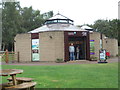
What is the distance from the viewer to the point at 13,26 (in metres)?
47.4

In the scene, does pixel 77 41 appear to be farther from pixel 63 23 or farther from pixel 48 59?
pixel 48 59

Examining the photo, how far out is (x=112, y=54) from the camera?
3253cm

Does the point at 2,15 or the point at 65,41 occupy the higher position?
the point at 2,15

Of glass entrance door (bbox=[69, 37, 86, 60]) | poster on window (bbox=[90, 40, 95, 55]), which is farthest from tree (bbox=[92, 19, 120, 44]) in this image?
poster on window (bbox=[90, 40, 95, 55])

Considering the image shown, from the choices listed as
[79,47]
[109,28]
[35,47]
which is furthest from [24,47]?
[109,28]

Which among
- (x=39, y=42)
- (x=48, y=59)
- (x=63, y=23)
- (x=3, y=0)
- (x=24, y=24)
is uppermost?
(x=3, y=0)

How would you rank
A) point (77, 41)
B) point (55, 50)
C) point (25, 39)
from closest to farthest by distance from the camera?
point (55, 50)
point (25, 39)
point (77, 41)

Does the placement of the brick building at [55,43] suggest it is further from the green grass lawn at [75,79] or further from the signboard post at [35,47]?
the green grass lawn at [75,79]

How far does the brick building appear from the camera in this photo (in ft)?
70.4

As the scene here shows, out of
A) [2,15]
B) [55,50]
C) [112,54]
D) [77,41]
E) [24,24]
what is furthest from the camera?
[24,24]

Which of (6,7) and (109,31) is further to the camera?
(109,31)

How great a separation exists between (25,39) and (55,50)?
4.41 m

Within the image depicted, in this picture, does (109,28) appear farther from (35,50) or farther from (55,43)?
(35,50)

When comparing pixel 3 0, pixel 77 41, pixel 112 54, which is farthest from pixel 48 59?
pixel 3 0
